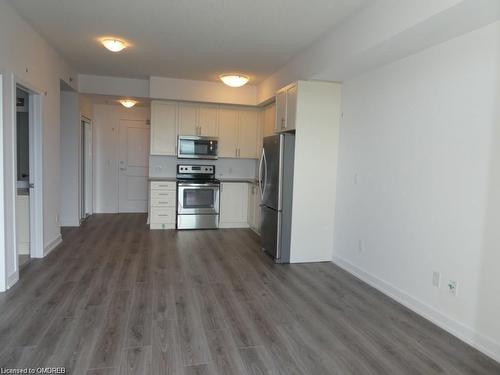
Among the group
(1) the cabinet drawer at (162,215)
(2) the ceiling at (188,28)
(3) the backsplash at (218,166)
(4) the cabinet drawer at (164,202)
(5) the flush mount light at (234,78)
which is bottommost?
(1) the cabinet drawer at (162,215)

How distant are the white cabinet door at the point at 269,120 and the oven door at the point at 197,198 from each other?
136cm

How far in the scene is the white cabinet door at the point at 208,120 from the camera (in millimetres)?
6652

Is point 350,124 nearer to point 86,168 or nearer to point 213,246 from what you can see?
point 213,246

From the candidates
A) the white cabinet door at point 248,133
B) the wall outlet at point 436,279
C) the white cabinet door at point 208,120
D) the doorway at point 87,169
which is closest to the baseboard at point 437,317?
the wall outlet at point 436,279

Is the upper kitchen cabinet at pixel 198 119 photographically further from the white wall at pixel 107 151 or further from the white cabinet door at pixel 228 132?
the white wall at pixel 107 151

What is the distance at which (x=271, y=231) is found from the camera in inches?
190

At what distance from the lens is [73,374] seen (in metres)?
2.12

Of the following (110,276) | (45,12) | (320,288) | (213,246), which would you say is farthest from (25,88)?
(320,288)

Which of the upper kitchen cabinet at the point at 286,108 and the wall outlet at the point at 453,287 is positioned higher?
the upper kitchen cabinet at the point at 286,108

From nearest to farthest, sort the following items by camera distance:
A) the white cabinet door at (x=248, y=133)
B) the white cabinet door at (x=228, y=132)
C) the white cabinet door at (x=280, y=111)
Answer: the white cabinet door at (x=280, y=111) → the white cabinet door at (x=228, y=132) → the white cabinet door at (x=248, y=133)

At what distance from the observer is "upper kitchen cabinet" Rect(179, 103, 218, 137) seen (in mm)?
6566

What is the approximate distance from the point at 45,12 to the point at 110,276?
278 cm

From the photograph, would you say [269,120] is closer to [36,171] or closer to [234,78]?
[234,78]

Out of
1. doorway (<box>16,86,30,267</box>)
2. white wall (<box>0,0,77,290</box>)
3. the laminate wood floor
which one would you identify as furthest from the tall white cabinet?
doorway (<box>16,86,30,267</box>)
